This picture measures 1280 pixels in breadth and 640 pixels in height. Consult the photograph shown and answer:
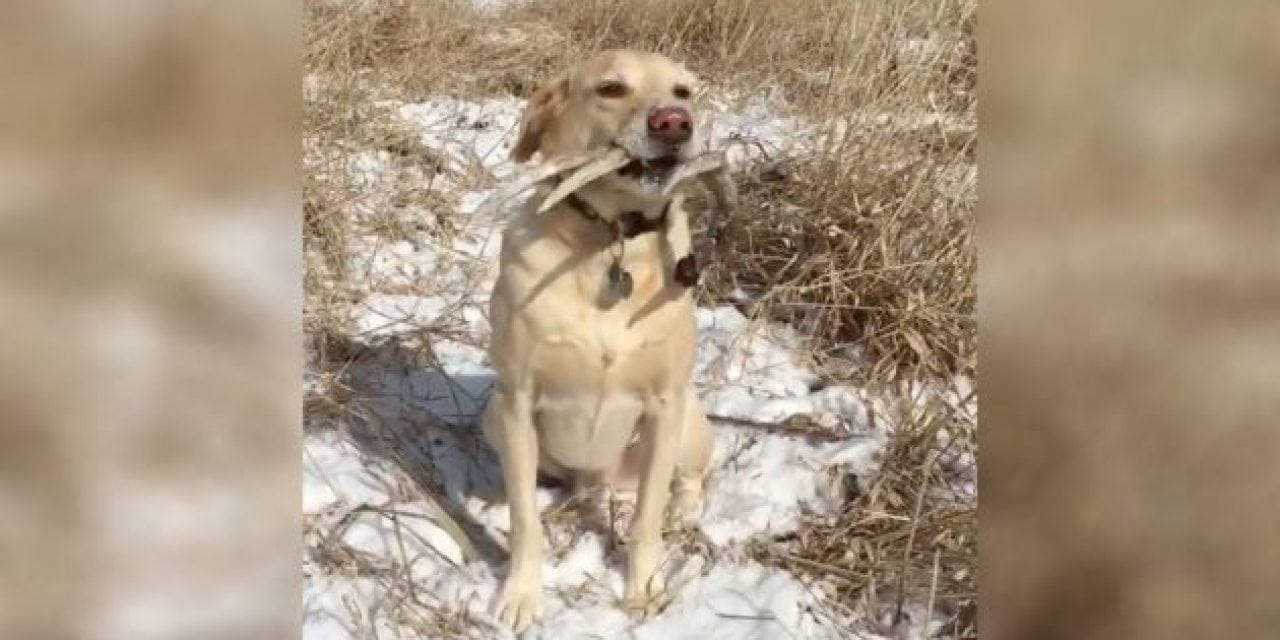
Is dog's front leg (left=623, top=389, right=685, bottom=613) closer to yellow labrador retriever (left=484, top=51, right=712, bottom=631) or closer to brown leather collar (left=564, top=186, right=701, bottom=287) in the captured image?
yellow labrador retriever (left=484, top=51, right=712, bottom=631)

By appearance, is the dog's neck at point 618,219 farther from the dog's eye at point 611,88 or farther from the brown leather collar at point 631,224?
the dog's eye at point 611,88

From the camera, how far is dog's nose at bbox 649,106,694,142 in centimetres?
146

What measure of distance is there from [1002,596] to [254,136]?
51cm

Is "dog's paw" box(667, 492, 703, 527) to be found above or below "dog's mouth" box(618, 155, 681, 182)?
below

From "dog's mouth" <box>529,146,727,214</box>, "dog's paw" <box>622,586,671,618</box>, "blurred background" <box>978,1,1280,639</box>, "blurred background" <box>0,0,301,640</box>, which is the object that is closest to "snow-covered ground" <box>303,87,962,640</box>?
"dog's paw" <box>622,586,671,618</box>

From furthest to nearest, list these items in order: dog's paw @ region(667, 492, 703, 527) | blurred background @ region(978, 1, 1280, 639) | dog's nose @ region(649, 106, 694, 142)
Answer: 1. dog's paw @ region(667, 492, 703, 527)
2. dog's nose @ region(649, 106, 694, 142)
3. blurred background @ region(978, 1, 1280, 639)

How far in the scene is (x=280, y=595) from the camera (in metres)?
0.73

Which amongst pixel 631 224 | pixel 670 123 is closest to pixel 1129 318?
pixel 670 123

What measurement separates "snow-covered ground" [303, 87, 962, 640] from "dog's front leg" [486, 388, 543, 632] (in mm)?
36

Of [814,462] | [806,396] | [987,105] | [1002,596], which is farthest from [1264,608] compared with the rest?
[806,396]

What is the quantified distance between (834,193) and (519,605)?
4.42ft

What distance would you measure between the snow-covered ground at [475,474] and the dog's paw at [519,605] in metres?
0.02

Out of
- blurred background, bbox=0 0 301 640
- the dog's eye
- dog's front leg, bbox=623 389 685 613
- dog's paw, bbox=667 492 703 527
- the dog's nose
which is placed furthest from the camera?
dog's paw, bbox=667 492 703 527

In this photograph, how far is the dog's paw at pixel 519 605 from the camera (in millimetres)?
Answer: 1650
